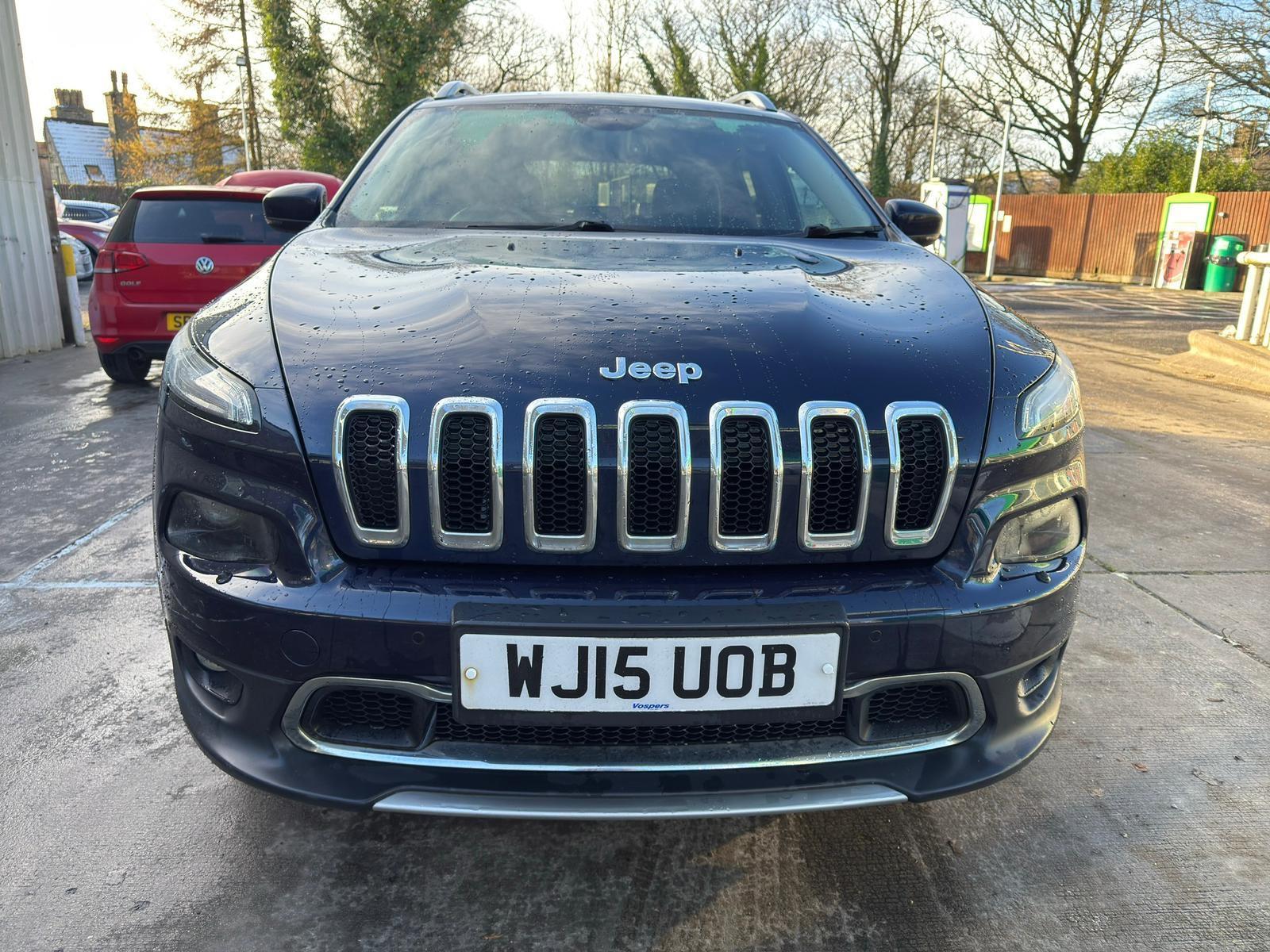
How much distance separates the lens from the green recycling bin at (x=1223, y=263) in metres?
19.0

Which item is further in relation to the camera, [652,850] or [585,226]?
[585,226]

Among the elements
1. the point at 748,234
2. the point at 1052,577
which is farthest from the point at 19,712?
the point at 1052,577

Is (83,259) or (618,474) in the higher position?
(618,474)

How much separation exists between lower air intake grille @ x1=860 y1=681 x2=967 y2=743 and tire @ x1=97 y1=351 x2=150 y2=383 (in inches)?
263

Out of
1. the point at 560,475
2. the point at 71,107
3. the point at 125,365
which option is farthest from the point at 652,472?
the point at 71,107

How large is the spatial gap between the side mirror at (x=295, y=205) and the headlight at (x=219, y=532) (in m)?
1.49

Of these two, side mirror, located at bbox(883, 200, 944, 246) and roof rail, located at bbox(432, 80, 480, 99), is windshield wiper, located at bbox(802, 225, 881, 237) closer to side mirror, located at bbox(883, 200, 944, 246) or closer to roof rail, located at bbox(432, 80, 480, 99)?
side mirror, located at bbox(883, 200, 944, 246)

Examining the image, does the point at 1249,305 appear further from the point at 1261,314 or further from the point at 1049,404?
the point at 1049,404

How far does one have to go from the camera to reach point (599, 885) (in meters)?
1.80

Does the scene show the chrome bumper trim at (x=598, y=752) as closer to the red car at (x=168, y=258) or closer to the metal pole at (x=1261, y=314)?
the red car at (x=168, y=258)

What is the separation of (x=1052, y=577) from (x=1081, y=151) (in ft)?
109

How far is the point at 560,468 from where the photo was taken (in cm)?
146

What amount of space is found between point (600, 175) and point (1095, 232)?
24.7m

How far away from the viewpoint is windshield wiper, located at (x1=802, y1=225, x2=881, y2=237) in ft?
8.43
